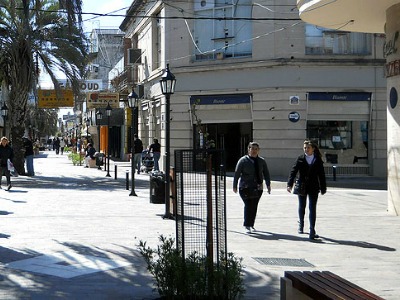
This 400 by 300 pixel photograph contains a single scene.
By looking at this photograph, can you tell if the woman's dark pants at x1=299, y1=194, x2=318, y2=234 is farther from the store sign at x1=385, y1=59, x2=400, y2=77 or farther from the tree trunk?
the tree trunk

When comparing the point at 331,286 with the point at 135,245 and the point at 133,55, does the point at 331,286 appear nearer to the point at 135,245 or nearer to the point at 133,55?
the point at 135,245

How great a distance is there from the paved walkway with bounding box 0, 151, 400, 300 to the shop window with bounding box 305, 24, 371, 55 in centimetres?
1171

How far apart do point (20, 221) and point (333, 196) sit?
1071 cm

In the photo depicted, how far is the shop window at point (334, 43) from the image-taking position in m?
27.5

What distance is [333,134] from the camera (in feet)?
91.9

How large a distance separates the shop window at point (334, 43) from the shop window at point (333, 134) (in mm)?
3279

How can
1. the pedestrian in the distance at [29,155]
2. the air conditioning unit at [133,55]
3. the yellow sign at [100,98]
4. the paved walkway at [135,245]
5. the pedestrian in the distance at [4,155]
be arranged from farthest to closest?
the air conditioning unit at [133,55] → the yellow sign at [100,98] → the pedestrian in the distance at [29,155] → the pedestrian in the distance at [4,155] → the paved walkway at [135,245]

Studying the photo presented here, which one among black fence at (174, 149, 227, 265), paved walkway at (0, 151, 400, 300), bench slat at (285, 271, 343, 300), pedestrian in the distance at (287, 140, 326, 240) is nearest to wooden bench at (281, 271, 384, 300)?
bench slat at (285, 271, 343, 300)

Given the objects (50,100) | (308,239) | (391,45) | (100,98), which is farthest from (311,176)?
(100,98)

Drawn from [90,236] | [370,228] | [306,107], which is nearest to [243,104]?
[306,107]

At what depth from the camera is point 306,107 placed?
27.3 m

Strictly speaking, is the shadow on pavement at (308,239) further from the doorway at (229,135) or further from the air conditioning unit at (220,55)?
the doorway at (229,135)

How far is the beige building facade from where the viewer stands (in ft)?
89.5

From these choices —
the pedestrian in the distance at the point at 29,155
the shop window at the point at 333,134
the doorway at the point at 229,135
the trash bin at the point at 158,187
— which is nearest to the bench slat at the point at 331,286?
the trash bin at the point at 158,187
